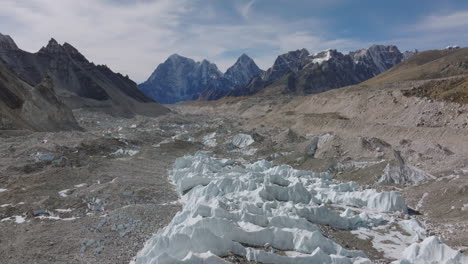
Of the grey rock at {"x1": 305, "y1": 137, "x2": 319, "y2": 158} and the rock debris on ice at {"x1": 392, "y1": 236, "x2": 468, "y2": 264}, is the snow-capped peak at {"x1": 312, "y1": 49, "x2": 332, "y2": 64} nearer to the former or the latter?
the grey rock at {"x1": 305, "y1": 137, "x2": 319, "y2": 158}

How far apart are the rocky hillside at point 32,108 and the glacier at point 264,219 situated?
27.2 metres

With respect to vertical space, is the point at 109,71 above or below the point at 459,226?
above

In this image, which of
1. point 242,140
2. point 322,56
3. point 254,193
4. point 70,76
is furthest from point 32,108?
point 322,56

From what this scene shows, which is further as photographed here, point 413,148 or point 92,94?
point 92,94

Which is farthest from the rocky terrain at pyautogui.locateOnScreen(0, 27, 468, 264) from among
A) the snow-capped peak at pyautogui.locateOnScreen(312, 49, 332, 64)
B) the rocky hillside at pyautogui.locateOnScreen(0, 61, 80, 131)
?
the snow-capped peak at pyautogui.locateOnScreen(312, 49, 332, 64)

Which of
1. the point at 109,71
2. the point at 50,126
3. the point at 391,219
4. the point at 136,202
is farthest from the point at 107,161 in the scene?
the point at 109,71

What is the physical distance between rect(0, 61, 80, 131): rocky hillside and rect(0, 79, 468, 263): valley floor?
25.6 ft

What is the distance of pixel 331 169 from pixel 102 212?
15.5 meters

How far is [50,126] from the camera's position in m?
47.8

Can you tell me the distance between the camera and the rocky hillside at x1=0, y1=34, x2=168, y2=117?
316 ft

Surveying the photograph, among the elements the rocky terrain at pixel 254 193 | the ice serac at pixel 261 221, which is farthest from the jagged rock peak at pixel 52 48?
the ice serac at pixel 261 221

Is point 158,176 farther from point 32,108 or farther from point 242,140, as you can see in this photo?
point 32,108

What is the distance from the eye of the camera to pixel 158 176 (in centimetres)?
2477

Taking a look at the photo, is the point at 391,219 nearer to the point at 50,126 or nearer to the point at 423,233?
the point at 423,233
